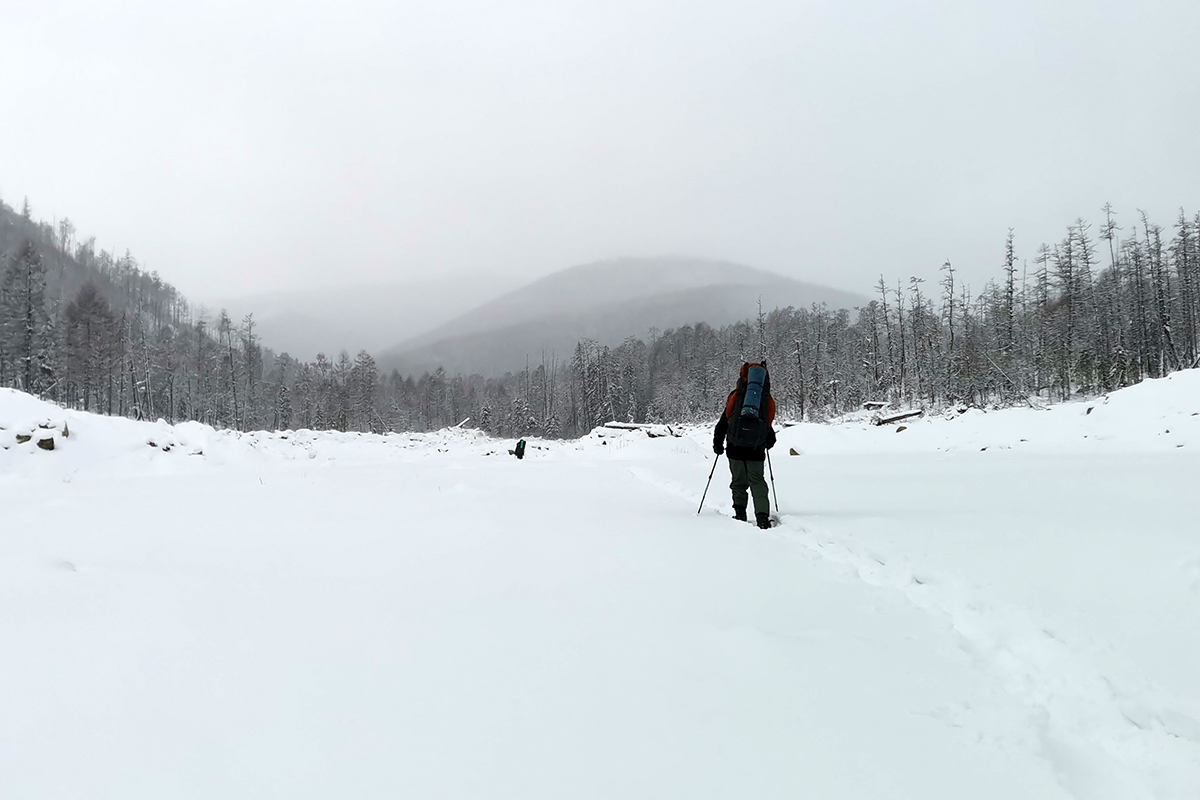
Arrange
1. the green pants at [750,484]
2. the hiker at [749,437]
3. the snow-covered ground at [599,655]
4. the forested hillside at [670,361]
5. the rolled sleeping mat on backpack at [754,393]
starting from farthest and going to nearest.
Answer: the forested hillside at [670,361] < the rolled sleeping mat on backpack at [754,393] < the hiker at [749,437] < the green pants at [750,484] < the snow-covered ground at [599,655]

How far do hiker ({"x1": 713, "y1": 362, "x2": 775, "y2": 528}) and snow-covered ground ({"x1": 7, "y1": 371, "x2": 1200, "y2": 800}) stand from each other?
1129 millimetres

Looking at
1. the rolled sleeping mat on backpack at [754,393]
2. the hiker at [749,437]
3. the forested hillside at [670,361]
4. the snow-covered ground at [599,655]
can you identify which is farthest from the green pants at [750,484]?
the forested hillside at [670,361]

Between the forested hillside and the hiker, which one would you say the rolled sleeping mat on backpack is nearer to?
the hiker

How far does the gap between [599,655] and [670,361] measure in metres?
103

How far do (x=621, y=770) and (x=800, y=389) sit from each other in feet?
209

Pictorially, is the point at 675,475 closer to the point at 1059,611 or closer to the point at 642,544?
the point at 642,544

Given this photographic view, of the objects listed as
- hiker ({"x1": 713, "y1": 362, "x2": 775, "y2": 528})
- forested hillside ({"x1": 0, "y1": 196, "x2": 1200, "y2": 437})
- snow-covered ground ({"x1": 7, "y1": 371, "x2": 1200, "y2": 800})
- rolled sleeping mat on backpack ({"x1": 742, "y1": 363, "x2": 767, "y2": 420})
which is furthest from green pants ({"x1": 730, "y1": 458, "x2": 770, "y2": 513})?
forested hillside ({"x1": 0, "y1": 196, "x2": 1200, "y2": 437})

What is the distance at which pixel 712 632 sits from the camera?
8.46 ft

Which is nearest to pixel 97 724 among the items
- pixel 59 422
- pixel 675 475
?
pixel 675 475

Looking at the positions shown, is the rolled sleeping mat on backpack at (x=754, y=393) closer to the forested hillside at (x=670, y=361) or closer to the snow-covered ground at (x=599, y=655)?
the snow-covered ground at (x=599, y=655)

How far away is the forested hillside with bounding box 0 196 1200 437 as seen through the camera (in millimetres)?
42625

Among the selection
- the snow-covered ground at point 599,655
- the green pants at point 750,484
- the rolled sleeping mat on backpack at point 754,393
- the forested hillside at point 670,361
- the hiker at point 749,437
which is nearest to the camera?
the snow-covered ground at point 599,655

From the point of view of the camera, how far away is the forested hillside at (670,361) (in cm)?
4262

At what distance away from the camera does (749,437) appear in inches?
261
